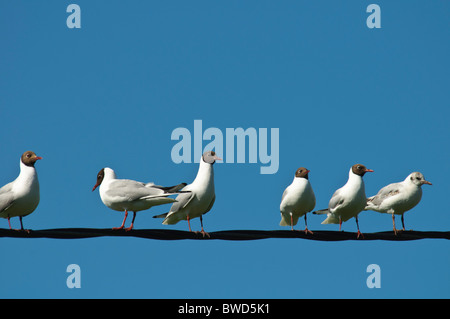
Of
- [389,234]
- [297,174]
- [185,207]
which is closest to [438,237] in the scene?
[389,234]

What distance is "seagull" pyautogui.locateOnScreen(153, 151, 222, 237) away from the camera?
13.9 m

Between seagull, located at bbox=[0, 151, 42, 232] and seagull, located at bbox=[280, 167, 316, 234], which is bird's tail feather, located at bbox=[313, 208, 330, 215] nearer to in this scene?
seagull, located at bbox=[280, 167, 316, 234]

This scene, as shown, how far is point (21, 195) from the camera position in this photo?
13.4 meters

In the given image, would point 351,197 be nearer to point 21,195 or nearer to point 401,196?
point 401,196

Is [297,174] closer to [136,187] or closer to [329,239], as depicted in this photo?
[329,239]

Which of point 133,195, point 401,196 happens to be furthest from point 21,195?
point 401,196

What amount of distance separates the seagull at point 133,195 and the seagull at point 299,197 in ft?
7.84

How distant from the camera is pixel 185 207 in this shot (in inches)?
547

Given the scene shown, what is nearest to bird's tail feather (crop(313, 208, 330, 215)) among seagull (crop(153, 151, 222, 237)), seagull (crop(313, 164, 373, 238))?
seagull (crop(313, 164, 373, 238))

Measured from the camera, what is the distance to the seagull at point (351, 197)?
1480 cm

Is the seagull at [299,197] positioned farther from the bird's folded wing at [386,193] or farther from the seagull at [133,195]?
the seagull at [133,195]

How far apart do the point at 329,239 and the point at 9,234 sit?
5.53 metres

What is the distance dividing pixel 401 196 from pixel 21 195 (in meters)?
7.38

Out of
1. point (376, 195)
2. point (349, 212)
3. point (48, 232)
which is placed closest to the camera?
point (48, 232)
